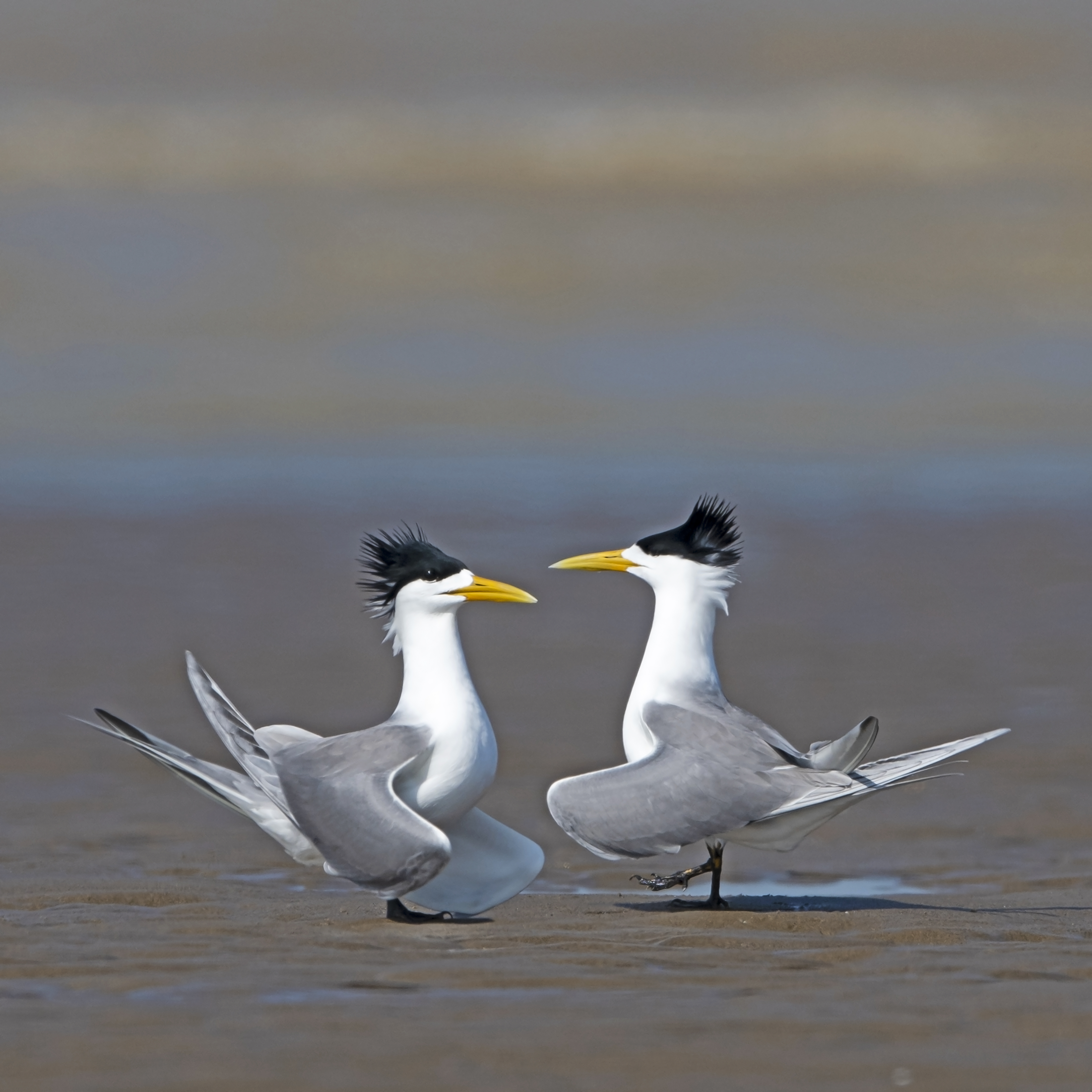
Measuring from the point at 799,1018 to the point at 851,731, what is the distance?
2.01 meters

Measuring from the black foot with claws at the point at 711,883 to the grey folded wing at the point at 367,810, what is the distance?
0.98 metres

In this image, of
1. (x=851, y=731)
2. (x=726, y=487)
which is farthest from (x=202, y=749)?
(x=726, y=487)

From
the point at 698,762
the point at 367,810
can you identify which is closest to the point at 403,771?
the point at 367,810

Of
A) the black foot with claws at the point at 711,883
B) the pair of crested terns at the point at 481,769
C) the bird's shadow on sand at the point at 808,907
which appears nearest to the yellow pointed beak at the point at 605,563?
the pair of crested terns at the point at 481,769

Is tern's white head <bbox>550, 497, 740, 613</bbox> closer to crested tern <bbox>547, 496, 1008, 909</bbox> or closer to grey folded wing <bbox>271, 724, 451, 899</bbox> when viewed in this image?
crested tern <bbox>547, 496, 1008, 909</bbox>

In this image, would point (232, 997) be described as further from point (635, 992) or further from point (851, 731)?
point (851, 731)

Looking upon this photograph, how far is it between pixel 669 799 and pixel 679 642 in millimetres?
953

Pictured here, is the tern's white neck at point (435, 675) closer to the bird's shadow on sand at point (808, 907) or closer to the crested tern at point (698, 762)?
the crested tern at point (698, 762)

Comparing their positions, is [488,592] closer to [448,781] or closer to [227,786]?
[448,781]

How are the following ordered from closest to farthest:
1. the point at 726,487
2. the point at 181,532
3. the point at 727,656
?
the point at 727,656
the point at 181,532
the point at 726,487

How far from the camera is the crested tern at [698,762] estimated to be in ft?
28.8

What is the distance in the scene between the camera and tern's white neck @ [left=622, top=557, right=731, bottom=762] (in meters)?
9.48

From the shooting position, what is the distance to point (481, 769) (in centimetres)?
903

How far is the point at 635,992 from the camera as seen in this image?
757 cm
